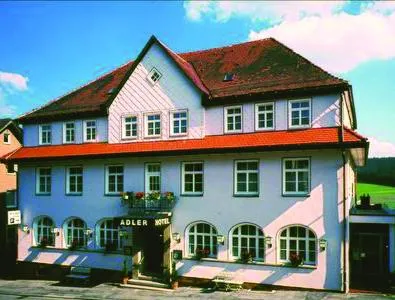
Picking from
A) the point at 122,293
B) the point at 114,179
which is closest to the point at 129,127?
the point at 114,179

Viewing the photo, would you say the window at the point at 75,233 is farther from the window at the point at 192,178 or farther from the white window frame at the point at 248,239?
the white window frame at the point at 248,239

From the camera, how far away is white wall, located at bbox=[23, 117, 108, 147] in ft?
78.2

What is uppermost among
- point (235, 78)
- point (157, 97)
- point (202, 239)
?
point (235, 78)

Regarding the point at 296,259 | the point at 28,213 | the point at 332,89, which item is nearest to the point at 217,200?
the point at 296,259

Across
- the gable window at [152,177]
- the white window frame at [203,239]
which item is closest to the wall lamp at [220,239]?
the white window frame at [203,239]

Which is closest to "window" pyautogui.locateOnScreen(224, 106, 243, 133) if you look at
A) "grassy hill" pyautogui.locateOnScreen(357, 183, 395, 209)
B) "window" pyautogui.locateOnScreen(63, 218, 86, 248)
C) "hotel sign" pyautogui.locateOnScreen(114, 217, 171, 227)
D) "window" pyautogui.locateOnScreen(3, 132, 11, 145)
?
"hotel sign" pyautogui.locateOnScreen(114, 217, 171, 227)

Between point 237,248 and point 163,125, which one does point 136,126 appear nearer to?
point 163,125

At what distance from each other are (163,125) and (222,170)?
14.1 feet

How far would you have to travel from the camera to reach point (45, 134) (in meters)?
25.8

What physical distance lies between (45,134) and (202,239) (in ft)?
41.0

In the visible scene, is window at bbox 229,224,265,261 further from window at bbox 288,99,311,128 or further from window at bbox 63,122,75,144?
window at bbox 63,122,75,144

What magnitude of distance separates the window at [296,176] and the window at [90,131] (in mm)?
11637

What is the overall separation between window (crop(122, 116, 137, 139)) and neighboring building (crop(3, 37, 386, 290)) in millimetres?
70

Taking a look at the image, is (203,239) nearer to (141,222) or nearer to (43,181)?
(141,222)
